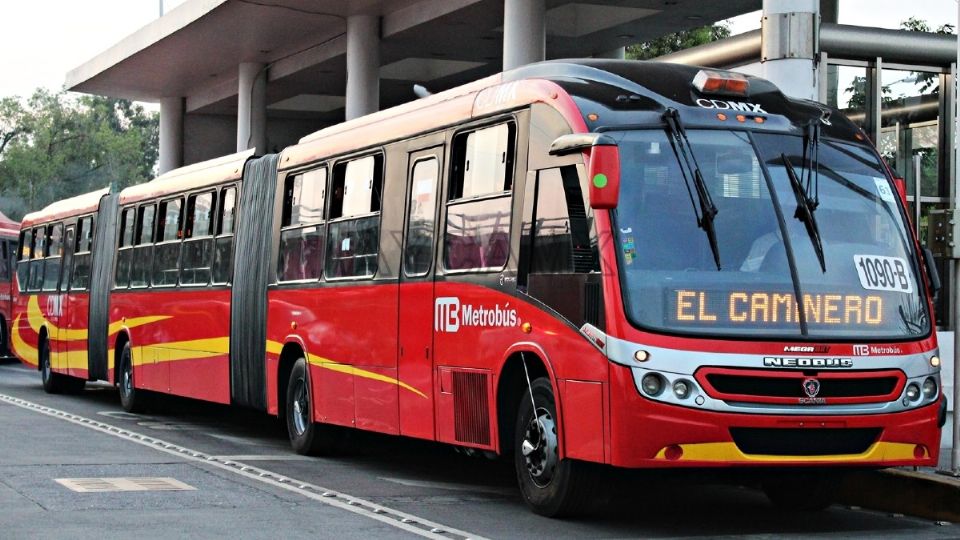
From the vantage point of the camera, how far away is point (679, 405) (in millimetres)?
10406

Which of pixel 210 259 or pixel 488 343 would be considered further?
pixel 210 259

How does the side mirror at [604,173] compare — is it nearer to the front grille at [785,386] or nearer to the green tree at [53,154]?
the front grille at [785,386]

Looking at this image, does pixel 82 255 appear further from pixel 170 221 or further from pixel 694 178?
pixel 694 178

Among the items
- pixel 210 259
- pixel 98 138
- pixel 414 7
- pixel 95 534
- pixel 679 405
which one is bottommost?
pixel 95 534

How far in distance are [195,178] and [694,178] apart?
1090cm

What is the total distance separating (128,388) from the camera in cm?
2267

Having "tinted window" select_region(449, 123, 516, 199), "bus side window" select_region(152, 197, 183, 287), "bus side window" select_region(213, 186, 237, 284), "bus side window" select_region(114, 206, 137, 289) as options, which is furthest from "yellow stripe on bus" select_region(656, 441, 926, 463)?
"bus side window" select_region(114, 206, 137, 289)

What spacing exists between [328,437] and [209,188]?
496cm

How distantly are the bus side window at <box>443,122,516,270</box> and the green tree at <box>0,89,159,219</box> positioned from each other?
10169cm

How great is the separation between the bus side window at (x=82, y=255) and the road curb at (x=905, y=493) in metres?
15.1

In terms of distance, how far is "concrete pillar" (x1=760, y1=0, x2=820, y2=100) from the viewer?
54.2 feet

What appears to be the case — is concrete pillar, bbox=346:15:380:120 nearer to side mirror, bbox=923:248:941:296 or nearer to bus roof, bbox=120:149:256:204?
bus roof, bbox=120:149:256:204

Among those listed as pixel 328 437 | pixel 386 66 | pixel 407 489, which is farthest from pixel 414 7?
pixel 407 489

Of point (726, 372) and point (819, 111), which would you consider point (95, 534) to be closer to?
point (726, 372)
